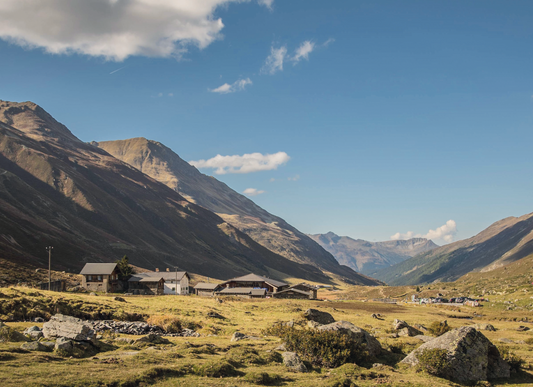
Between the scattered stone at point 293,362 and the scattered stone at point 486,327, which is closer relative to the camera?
the scattered stone at point 293,362

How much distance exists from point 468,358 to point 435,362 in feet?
6.26

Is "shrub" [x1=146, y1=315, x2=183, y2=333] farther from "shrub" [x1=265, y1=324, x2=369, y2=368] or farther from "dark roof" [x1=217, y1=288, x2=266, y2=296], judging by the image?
"dark roof" [x1=217, y1=288, x2=266, y2=296]

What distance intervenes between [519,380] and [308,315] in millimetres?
21682

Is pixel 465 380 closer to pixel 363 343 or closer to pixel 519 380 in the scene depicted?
pixel 519 380

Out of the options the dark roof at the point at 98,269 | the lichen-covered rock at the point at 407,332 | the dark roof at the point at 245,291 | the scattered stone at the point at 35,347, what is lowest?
the dark roof at the point at 245,291

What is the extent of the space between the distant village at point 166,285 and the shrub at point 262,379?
7805cm

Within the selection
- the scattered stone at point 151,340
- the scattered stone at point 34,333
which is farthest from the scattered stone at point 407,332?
the scattered stone at point 34,333

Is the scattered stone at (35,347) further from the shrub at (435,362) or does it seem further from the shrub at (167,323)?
the shrub at (435,362)

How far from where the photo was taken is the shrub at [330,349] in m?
25.3

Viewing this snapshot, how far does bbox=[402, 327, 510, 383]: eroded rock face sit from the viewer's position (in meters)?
22.5

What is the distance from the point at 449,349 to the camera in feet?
75.6

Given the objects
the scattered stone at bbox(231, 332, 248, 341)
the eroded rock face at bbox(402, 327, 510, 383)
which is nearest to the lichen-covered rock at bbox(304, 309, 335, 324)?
the scattered stone at bbox(231, 332, 248, 341)

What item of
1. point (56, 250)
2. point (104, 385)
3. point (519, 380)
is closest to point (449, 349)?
point (519, 380)

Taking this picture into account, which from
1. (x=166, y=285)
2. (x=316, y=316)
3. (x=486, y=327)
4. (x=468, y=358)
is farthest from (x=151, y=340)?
(x=166, y=285)
